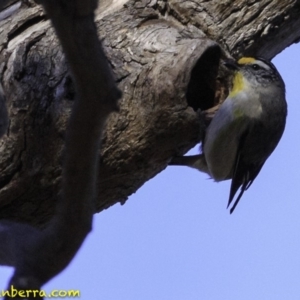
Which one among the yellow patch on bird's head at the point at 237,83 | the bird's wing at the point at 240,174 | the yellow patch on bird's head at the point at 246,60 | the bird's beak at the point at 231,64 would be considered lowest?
the bird's wing at the point at 240,174

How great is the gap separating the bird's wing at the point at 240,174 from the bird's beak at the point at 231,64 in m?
0.48

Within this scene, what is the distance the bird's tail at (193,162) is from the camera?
169 inches

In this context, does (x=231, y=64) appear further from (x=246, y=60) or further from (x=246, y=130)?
(x=246, y=130)

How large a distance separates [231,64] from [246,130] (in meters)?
0.50

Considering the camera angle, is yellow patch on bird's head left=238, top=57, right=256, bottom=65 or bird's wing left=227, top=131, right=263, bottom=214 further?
bird's wing left=227, top=131, right=263, bottom=214

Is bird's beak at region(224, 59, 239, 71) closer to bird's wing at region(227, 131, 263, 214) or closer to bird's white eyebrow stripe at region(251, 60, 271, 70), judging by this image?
bird's white eyebrow stripe at region(251, 60, 271, 70)

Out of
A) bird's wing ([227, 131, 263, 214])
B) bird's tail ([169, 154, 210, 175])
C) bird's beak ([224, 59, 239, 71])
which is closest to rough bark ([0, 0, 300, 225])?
bird's beak ([224, 59, 239, 71])

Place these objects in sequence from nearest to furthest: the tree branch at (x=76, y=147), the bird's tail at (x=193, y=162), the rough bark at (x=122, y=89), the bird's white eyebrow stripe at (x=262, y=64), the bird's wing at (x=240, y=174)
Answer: the tree branch at (x=76, y=147)
the rough bark at (x=122, y=89)
the bird's tail at (x=193, y=162)
the bird's white eyebrow stripe at (x=262, y=64)
the bird's wing at (x=240, y=174)

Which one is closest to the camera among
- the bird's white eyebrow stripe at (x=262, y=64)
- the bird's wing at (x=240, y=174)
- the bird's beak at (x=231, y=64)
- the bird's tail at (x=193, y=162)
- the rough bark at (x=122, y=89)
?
the rough bark at (x=122, y=89)

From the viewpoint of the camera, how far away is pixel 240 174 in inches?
182

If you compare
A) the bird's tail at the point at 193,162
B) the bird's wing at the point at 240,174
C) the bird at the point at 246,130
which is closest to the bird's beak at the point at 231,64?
the bird at the point at 246,130

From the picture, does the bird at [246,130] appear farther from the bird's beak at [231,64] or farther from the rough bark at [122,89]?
the rough bark at [122,89]

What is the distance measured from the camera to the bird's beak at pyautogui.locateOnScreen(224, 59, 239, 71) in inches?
165

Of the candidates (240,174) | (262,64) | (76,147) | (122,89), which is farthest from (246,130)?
(76,147)
